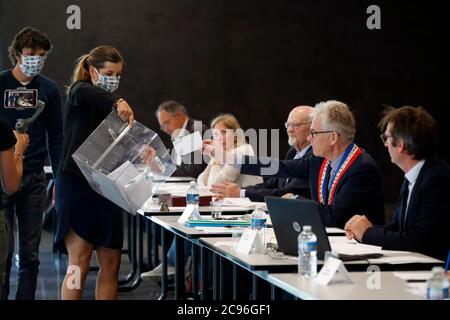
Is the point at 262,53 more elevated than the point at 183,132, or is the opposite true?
the point at 262,53

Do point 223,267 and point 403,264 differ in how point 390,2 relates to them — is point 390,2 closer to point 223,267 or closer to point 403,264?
point 223,267

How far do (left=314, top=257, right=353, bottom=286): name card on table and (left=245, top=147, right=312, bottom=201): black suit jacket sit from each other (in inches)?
107

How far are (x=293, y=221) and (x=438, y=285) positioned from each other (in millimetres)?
855

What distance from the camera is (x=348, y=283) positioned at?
2871 mm

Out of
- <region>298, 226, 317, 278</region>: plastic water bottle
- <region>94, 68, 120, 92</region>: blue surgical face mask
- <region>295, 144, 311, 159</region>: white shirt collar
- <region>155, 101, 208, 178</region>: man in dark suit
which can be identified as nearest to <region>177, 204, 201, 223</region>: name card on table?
<region>94, 68, 120, 92</region>: blue surgical face mask

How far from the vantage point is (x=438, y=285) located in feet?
8.29

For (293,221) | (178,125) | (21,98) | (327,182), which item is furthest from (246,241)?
(178,125)

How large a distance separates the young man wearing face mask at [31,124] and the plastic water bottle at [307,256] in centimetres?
243

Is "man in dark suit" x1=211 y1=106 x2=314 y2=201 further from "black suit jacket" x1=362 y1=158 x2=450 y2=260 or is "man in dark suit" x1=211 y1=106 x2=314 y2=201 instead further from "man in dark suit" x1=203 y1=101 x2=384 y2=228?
"black suit jacket" x1=362 y1=158 x2=450 y2=260

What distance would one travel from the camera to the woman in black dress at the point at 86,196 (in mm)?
4594

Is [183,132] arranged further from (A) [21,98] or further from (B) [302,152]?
(A) [21,98]

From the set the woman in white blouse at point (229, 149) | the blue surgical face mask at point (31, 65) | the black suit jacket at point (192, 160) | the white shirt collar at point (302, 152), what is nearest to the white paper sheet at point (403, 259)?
the white shirt collar at point (302, 152)

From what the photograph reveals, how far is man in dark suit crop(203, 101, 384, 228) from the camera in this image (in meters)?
4.39

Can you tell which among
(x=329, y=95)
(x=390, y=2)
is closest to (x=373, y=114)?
(x=329, y=95)
